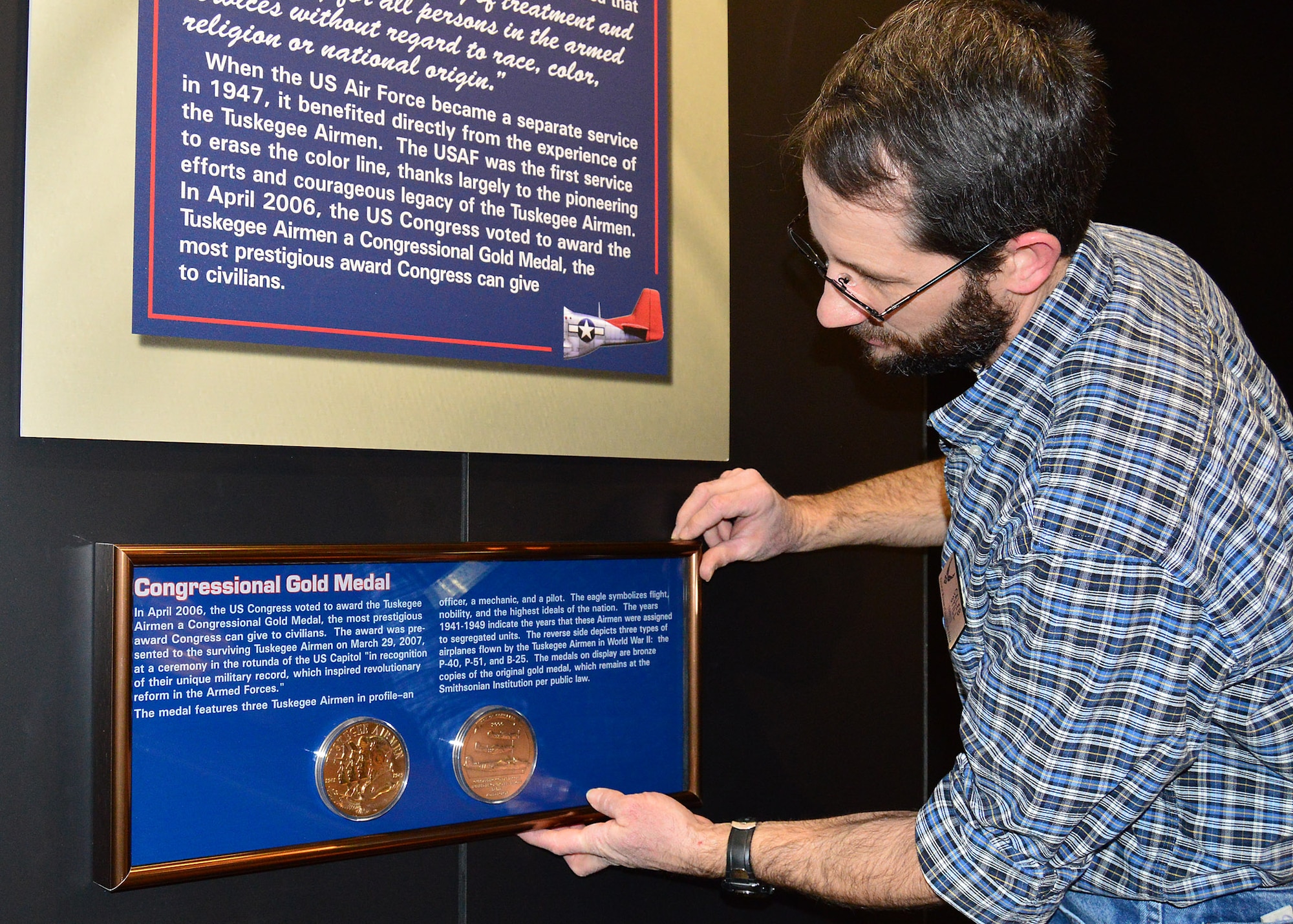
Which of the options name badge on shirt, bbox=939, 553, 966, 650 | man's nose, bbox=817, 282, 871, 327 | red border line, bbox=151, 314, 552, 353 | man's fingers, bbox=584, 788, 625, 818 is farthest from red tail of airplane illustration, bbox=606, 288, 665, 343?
man's fingers, bbox=584, 788, 625, 818

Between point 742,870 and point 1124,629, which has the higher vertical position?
point 1124,629

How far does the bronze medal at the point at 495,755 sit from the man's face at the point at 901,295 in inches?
25.5

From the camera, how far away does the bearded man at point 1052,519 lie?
102 cm

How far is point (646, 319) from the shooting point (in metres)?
1.46

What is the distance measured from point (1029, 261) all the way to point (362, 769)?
38.5 inches

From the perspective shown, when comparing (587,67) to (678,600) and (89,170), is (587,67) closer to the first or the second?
(89,170)

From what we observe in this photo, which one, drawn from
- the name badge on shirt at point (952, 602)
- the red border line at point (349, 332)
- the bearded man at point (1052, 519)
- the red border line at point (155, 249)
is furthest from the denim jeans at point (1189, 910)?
the red border line at point (155, 249)

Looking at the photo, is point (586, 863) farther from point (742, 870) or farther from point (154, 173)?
point (154, 173)

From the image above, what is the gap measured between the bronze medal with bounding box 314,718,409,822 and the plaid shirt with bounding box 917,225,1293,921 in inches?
24.4

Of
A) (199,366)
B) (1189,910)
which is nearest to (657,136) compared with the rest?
(199,366)

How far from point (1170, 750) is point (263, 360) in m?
1.05

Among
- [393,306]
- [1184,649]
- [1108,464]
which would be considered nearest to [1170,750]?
[1184,649]

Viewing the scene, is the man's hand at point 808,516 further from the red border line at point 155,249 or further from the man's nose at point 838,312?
the red border line at point 155,249

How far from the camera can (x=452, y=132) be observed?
1307mm
